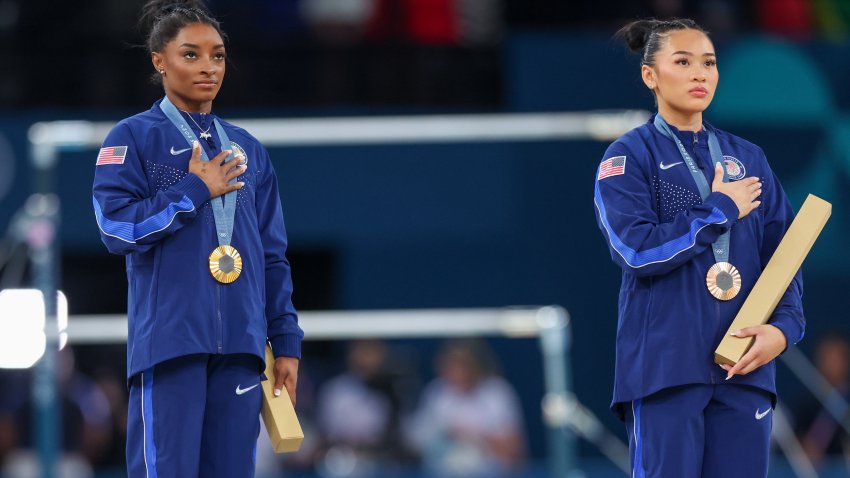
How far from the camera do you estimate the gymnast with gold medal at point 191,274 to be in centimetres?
410

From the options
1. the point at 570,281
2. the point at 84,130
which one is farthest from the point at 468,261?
the point at 84,130

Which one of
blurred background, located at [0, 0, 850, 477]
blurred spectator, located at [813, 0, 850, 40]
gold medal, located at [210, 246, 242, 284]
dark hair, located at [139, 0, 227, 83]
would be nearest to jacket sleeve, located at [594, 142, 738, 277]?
gold medal, located at [210, 246, 242, 284]

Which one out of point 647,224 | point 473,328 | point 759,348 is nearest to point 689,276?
point 647,224

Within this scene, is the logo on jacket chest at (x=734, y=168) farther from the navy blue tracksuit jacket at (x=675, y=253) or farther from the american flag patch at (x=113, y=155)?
the american flag patch at (x=113, y=155)

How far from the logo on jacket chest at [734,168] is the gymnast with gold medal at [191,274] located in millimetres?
1440

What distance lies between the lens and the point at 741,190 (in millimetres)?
4230

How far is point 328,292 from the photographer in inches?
455

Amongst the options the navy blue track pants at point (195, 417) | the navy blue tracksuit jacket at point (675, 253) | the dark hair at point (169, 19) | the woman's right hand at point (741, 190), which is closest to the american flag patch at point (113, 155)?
the dark hair at point (169, 19)

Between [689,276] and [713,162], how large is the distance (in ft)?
1.37

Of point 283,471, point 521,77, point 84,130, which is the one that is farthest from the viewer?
point 521,77

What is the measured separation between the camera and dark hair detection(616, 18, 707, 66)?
14.7ft

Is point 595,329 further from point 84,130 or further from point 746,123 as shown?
point 84,130

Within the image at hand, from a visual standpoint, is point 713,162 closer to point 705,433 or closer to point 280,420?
point 705,433

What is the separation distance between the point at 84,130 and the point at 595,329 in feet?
16.5
